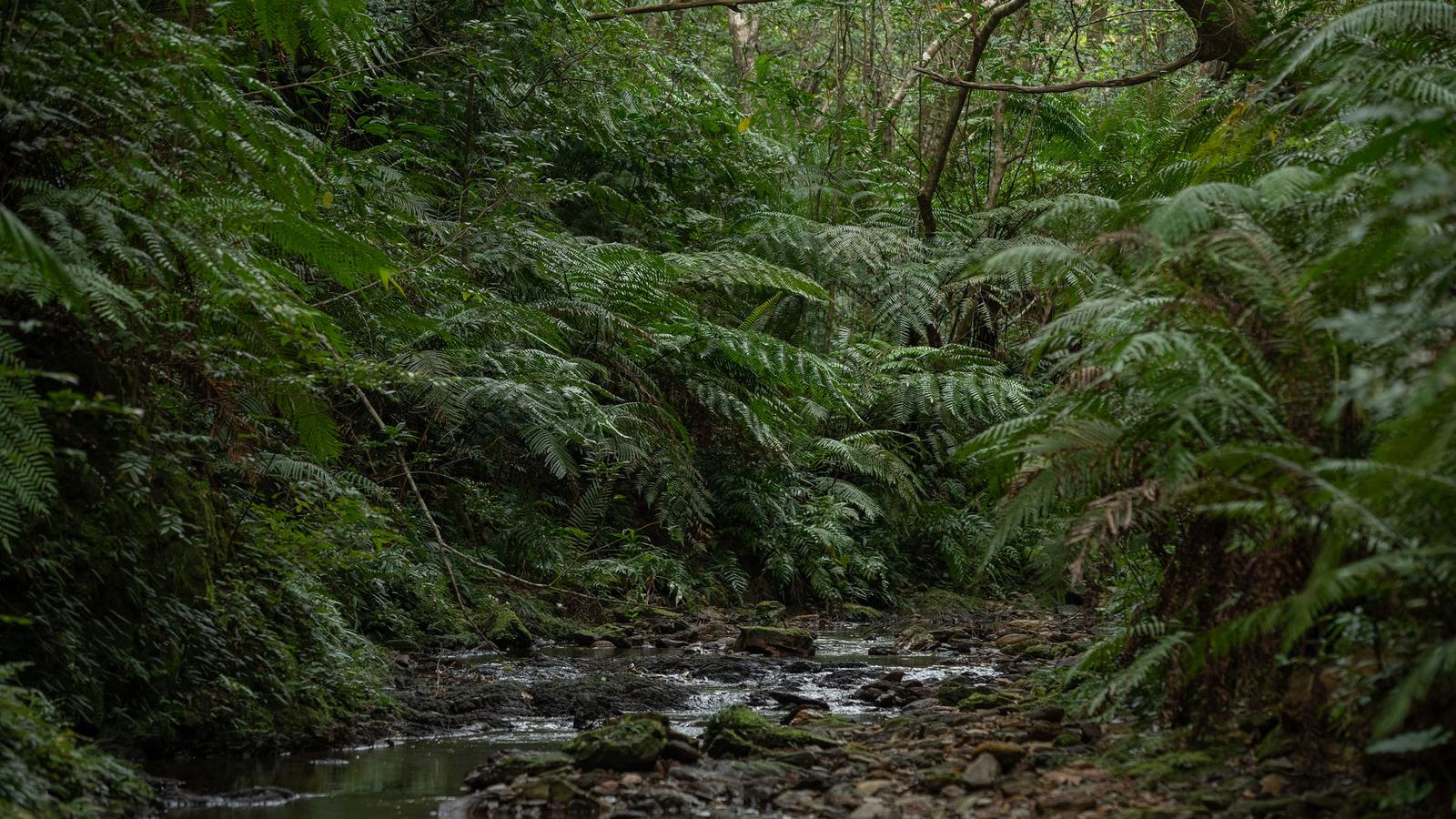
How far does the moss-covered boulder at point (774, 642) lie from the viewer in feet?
18.8

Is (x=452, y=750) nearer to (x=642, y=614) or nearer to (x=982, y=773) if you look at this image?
(x=982, y=773)

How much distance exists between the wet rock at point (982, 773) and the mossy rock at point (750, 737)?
59 centimetres

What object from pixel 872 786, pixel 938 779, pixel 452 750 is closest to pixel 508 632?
pixel 452 750

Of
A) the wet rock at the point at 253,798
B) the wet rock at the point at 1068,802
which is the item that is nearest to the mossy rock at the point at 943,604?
the wet rock at the point at 1068,802

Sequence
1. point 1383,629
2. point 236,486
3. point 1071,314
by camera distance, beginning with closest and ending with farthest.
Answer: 1. point 1383,629
2. point 1071,314
3. point 236,486

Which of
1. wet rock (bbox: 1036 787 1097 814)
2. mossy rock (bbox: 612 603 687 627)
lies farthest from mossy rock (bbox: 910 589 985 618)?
wet rock (bbox: 1036 787 1097 814)

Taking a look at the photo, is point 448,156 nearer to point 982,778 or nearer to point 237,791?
point 237,791

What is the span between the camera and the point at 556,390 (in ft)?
19.7

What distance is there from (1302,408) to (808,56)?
40.0ft

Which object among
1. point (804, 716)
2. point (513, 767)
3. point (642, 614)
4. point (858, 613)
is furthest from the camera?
point (858, 613)

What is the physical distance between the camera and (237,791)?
9.95 feet

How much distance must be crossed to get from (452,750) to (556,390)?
260cm

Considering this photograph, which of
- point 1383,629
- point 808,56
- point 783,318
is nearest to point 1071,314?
point 1383,629

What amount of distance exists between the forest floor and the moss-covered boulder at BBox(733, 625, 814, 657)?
0.35ft
